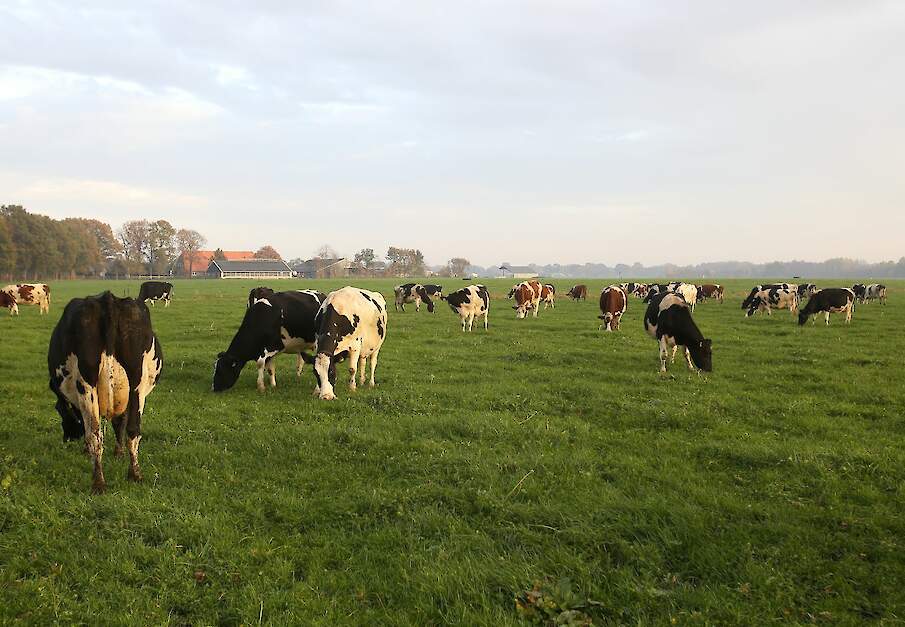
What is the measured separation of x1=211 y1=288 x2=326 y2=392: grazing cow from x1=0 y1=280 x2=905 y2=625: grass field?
56 cm

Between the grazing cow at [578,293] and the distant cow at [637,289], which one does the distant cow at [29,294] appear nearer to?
the grazing cow at [578,293]

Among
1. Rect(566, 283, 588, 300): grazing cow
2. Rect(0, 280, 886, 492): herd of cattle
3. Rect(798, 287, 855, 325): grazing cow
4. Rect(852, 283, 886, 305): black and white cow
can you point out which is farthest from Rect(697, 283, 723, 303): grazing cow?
Rect(0, 280, 886, 492): herd of cattle

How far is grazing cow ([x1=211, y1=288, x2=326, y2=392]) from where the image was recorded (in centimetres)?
1182

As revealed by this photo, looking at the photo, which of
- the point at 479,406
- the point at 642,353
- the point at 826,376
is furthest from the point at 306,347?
the point at 826,376

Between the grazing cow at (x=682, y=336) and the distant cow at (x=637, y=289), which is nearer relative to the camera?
the grazing cow at (x=682, y=336)

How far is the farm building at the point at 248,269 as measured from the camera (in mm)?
133375

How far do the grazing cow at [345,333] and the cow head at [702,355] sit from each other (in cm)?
821

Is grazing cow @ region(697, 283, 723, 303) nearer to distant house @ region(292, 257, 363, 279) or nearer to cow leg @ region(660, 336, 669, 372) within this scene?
cow leg @ region(660, 336, 669, 372)

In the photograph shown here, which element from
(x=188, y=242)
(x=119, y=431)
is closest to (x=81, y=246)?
(x=188, y=242)

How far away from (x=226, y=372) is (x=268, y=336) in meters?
1.19

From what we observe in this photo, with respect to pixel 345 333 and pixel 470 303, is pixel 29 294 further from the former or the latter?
pixel 345 333

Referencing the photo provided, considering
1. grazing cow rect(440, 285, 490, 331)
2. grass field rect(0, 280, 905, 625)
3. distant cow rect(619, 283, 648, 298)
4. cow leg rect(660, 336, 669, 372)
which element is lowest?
grass field rect(0, 280, 905, 625)

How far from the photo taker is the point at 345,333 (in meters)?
11.7

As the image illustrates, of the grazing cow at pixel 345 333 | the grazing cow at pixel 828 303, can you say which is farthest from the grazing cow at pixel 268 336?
the grazing cow at pixel 828 303
